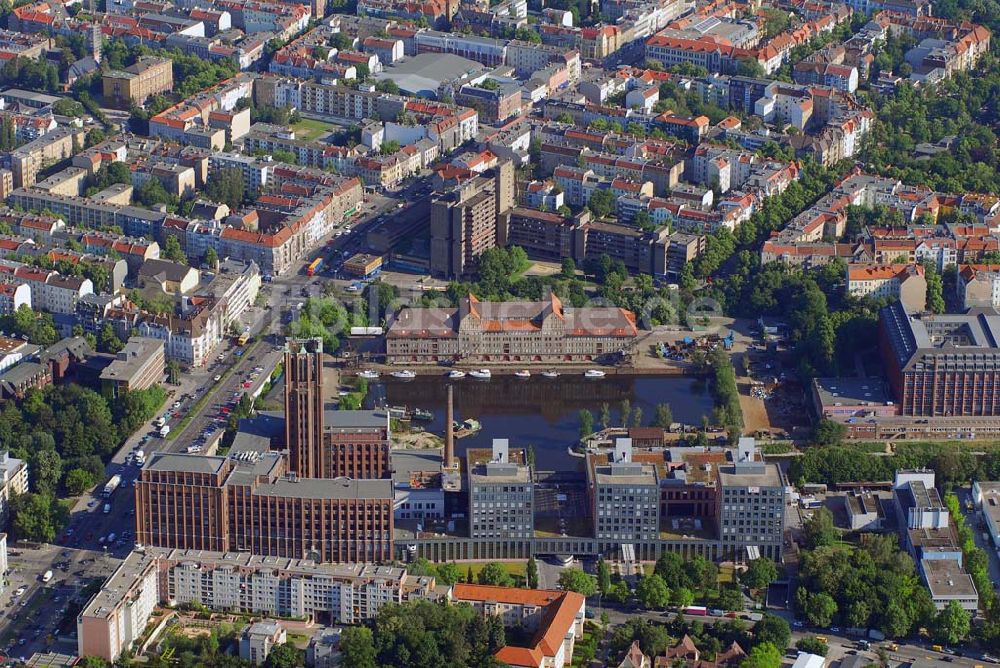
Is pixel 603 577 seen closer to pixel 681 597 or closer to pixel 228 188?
pixel 681 597

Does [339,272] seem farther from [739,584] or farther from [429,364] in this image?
[739,584]

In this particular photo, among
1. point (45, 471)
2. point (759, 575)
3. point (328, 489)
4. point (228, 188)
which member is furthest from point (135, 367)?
point (759, 575)

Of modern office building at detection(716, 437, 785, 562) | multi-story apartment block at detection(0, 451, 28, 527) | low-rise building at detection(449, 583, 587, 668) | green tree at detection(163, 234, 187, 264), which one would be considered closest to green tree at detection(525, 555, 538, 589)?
low-rise building at detection(449, 583, 587, 668)

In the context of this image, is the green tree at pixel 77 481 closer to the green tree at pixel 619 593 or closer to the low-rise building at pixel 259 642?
the low-rise building at pixel 259 642

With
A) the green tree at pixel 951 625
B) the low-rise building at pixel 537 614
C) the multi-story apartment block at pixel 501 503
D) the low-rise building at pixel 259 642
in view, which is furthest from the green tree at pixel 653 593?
the low-rise building at pixel 259 642

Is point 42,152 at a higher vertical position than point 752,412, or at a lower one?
higher

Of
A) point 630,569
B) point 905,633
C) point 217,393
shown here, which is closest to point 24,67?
point 217,393
